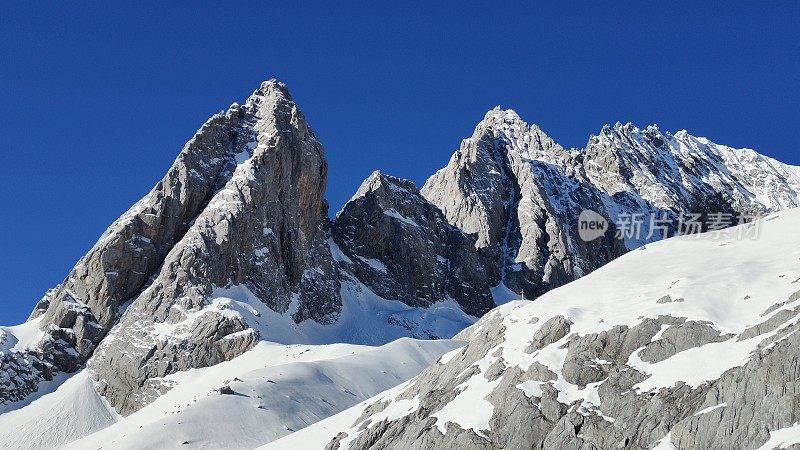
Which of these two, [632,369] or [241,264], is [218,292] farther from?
[632,369]

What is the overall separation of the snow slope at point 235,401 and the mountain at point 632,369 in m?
26.3

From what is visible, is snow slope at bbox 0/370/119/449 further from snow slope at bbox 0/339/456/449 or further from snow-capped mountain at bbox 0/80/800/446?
snow-capped mountain at bbox 0/80/800/446

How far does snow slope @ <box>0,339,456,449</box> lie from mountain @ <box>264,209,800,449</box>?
86.4 feet

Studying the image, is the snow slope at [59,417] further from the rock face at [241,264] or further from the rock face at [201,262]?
the rock face at [201,262]

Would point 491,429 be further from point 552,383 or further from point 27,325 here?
point 27,325

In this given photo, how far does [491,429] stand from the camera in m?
55.8

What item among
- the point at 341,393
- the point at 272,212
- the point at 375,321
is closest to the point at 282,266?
the point at 272,212

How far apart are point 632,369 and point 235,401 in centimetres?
5797

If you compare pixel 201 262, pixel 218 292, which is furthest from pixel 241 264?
pixel 218 292

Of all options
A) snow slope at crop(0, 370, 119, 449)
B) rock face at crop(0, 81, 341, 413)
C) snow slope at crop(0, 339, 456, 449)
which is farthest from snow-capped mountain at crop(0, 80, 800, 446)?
snow slope at crop(0, 339, 456, 449)

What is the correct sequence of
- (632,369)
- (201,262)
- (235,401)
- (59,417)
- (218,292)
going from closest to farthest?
(632,369) < (235,401) < (59,417) < (218,292) < (201,262)

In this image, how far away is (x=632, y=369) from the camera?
180 ft

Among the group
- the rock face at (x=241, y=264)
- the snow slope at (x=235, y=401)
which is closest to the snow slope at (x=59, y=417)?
the snow slope at (x=235, y=401)

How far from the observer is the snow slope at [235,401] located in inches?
3799
